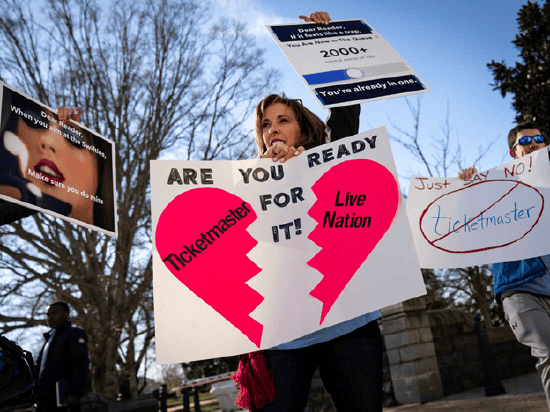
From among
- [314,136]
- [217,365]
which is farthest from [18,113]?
[217,365]

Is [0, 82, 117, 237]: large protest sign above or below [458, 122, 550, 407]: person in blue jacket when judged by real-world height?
above

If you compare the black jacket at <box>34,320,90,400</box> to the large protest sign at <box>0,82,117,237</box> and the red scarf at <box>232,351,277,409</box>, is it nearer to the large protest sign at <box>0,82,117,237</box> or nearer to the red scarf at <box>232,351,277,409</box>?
the large protest sign at <box>0,82,117,237</box>

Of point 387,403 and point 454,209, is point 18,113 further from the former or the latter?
→ point 387,403

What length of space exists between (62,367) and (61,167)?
3.01m

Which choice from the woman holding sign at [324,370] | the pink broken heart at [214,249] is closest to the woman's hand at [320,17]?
the pink broken heart at [214,249]

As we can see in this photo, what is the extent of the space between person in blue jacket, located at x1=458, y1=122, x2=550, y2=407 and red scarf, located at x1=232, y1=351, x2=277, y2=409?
1765 millimetres

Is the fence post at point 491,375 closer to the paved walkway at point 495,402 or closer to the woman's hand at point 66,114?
the paved walkway at point 495,402

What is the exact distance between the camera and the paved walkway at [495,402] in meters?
5.11

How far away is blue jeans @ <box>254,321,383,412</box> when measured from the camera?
1.80 m

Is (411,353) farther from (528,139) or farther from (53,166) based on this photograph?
(53,166)

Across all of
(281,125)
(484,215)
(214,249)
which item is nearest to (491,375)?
(484,215)

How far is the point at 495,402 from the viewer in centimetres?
575

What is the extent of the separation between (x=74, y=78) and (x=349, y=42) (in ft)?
36.4

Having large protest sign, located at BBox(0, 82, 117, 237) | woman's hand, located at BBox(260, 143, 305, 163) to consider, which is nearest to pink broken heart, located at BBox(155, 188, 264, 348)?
woman's hand, located at BBox(260, 143, 305, 163)
